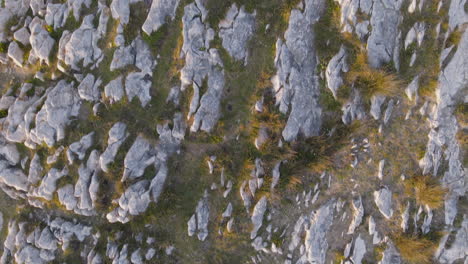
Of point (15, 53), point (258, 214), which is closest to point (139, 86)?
point (15, 53)

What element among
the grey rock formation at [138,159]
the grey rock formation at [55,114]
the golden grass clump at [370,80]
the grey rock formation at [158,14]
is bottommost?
the grey rock formation at [138,159]

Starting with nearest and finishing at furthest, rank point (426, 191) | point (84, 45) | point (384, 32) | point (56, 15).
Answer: point (426, 191) < point (384, 32) < point (84, 45) < point (56, 15)

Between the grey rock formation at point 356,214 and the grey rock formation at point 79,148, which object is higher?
the grey rock formation at point 79,148

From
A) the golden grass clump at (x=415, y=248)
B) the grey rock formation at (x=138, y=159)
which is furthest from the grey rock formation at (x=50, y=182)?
the golden grass clump at (x=415, y=248)

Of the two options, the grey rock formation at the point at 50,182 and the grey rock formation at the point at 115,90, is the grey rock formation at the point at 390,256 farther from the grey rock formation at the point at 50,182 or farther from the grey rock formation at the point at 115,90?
the grey rock formation at the point at 50,182

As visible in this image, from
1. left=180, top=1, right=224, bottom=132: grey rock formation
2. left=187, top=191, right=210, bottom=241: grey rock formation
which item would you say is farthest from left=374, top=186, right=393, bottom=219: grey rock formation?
left=180, top=1, right=224, bottom=132: grey rock formation

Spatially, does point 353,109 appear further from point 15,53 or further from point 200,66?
point 15,53
